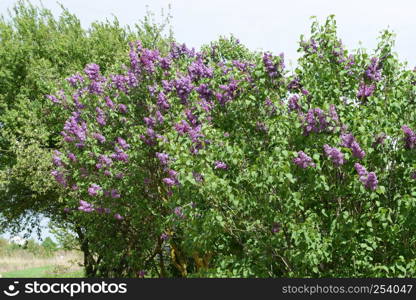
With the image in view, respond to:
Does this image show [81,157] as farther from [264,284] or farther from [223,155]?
[264,284]

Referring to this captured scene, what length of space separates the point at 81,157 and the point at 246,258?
18.8 feet

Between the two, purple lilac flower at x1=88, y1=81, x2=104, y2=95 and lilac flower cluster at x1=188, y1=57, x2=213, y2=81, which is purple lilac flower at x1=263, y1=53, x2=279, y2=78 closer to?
lilac flower cluster at x1=188, y1=57, x2=213, y2=81

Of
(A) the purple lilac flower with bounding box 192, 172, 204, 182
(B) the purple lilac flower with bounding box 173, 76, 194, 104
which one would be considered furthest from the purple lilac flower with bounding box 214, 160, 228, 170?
(B) the purple lilac flower with bounding box 173, 76, 194, 104

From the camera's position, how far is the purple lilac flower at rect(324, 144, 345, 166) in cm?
779

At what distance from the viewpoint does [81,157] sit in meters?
13.4

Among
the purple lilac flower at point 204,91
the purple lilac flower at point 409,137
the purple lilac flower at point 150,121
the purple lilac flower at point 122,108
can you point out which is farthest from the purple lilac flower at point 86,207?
the purple lilac flower at point 409,137

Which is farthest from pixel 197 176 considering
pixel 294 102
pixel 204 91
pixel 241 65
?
pixel 241 65

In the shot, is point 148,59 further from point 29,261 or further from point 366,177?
point 29,261

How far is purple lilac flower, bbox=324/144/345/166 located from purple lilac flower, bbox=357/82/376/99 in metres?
1.78

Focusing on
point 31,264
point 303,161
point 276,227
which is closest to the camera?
point 303,161

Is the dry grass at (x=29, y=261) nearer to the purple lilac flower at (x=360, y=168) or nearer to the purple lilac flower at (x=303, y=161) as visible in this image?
the purple lilac flower at (x=303, y=161)

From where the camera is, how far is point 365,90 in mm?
9258

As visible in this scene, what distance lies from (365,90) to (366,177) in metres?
2.06

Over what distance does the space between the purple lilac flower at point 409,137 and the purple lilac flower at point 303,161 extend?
1.35m
